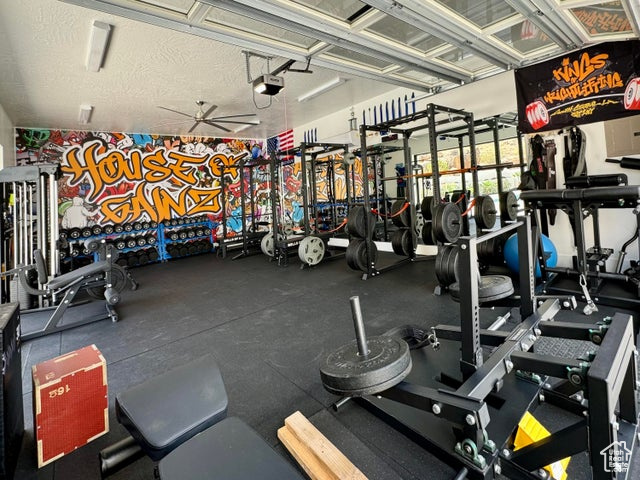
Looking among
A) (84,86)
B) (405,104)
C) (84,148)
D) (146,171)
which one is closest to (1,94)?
(84,86)

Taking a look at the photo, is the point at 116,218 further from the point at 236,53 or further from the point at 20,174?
the point at 236,53

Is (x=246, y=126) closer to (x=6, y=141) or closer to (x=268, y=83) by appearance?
(x=268, y=83)

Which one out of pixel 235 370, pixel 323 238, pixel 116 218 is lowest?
pixel 235 370

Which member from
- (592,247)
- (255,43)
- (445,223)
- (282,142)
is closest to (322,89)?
(255,43)

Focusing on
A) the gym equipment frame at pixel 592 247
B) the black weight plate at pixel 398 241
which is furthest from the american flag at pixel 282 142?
the gym equipment frame at pixel 592 247

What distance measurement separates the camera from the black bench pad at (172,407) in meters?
0.86

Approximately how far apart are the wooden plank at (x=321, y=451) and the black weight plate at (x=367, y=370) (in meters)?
0.34

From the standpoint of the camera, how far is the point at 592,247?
3.60m

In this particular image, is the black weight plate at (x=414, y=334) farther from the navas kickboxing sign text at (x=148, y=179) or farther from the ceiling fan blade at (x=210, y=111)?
the navas kickboxing sign text at (x=148, y=179)

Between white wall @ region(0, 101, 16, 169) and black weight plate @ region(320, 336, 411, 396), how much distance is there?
18.9ft

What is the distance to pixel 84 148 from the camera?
6395 mm

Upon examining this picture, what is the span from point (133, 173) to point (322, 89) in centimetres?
451

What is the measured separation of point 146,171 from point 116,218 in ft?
3.88

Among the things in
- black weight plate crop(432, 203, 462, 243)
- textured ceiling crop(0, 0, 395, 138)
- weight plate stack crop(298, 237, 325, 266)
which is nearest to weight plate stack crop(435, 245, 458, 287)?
black weight plate crop(432, 203, 462, 243)
